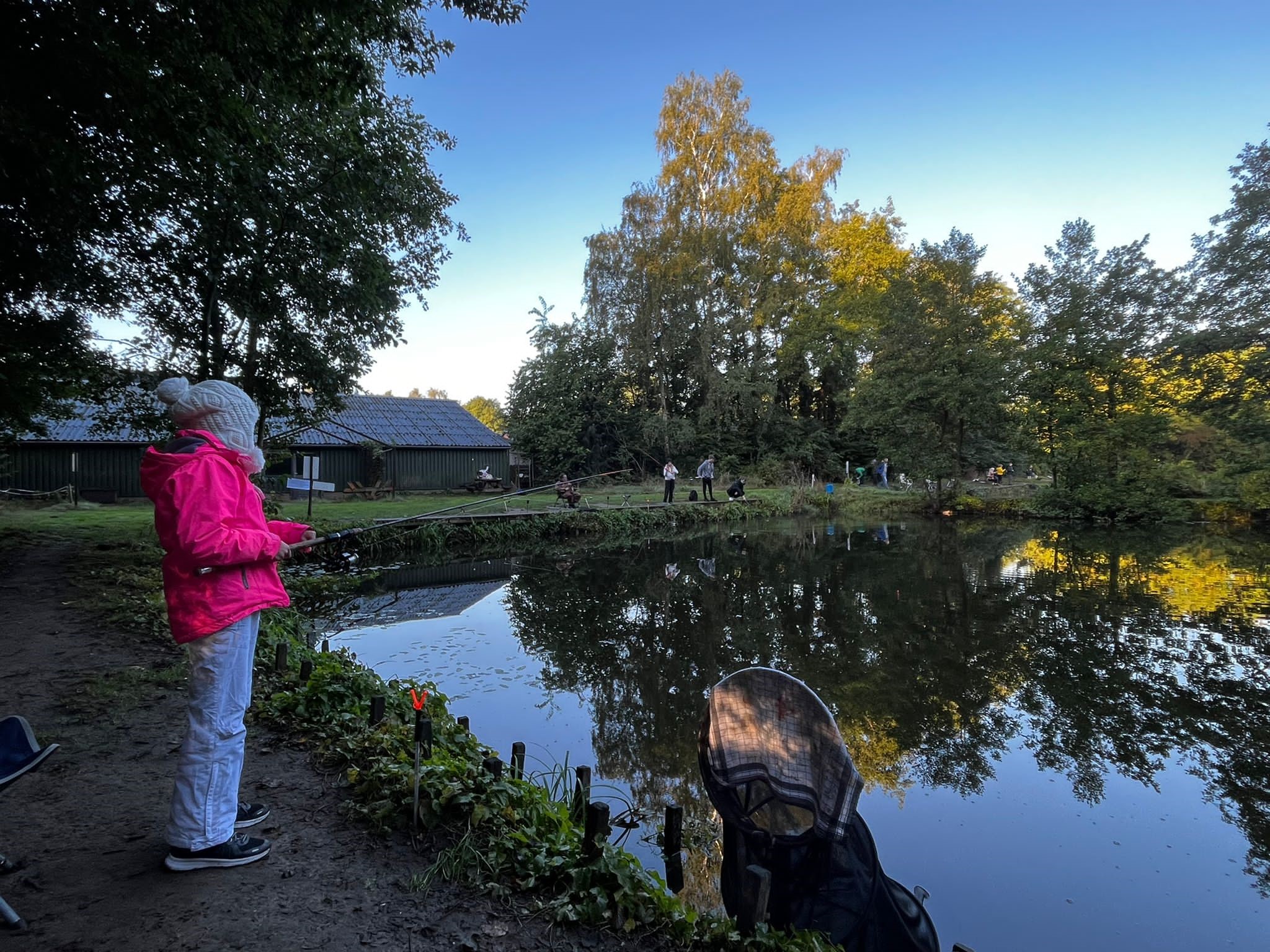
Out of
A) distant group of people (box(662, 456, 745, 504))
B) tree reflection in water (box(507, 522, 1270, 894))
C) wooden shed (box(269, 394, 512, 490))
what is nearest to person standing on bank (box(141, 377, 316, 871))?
tree reflection in water (box(507, 522, 1270, 894))

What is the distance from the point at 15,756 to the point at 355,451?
78.0ft

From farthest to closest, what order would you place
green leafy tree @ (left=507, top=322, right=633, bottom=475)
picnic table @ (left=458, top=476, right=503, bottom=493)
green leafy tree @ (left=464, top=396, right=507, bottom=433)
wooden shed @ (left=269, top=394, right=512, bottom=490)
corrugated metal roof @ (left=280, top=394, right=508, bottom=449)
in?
green leafy tree @ (left=464, top=396, right=507, bottom=433) < green leafy tree @ (left=507, top=322, right=633, bottom=475) < picnic table @ (left=458, top=476, right=503, bottom=493) < corrugated metal roof @ (left=280, top=394, right=508, bottom=449) < wooden shed @ (left=269, top=394, right=512, bottom=490)

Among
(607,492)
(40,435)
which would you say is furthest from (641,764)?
(607,492)

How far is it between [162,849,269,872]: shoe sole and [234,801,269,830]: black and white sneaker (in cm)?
22

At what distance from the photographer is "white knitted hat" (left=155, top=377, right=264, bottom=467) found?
2.51 metres

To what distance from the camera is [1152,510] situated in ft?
71.4

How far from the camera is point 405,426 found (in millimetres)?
26406

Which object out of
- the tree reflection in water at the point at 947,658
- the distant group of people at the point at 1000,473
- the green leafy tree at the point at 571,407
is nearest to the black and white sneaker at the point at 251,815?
the tree reflection in water at the point at 947,658

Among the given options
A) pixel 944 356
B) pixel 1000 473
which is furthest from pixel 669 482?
pixel 1000 473

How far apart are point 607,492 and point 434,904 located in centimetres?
2251

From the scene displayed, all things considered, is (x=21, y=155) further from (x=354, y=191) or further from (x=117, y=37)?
(x=354, y=191)

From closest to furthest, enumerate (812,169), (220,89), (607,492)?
1. (220,89)
2. (607,492)
3. (812,169)

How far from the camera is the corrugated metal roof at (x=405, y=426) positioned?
2422 cm

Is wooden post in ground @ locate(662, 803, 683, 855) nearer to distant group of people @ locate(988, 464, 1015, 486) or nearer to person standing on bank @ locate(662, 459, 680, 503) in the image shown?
person standing on bank @ locate(662, 459, 680, 503)
